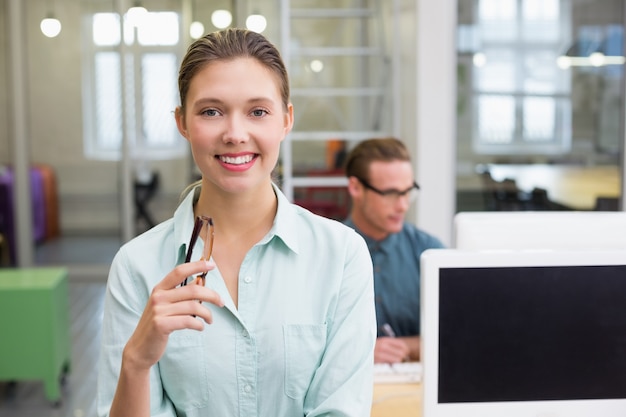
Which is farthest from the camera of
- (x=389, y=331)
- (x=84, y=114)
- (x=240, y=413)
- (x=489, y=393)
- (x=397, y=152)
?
(x=84, y=114)

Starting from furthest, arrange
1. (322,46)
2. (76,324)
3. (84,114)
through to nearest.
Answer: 1. (84,114)
2. (322,46)
3. (76,324)

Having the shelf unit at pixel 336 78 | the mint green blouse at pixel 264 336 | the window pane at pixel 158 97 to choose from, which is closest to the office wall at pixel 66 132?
the window pane at pixel 158 97

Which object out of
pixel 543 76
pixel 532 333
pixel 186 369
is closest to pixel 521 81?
pixel 543 76

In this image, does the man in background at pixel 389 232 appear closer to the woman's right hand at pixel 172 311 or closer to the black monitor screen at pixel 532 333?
the black monitor screen at pixel 532 333

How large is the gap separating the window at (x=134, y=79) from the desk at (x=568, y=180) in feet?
11.0

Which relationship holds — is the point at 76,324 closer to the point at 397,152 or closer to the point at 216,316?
the point at 397,152

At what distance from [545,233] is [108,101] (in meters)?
6.69

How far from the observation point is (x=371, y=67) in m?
6.39

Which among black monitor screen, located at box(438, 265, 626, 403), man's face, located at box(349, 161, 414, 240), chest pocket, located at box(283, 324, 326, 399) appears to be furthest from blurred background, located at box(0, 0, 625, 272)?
chest pocket, located at box(283, 324, 326, 399)

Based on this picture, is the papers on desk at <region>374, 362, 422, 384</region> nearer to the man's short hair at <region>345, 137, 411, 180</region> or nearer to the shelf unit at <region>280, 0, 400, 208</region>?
the man's short hair at <region>345, 137, 411, 180</region>

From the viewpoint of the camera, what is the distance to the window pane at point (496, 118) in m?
5.84

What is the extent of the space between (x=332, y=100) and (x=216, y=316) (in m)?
5.12

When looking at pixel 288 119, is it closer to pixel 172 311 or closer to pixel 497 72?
pixel 172 311

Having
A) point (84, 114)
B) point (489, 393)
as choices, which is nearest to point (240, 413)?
point (489, 393)
